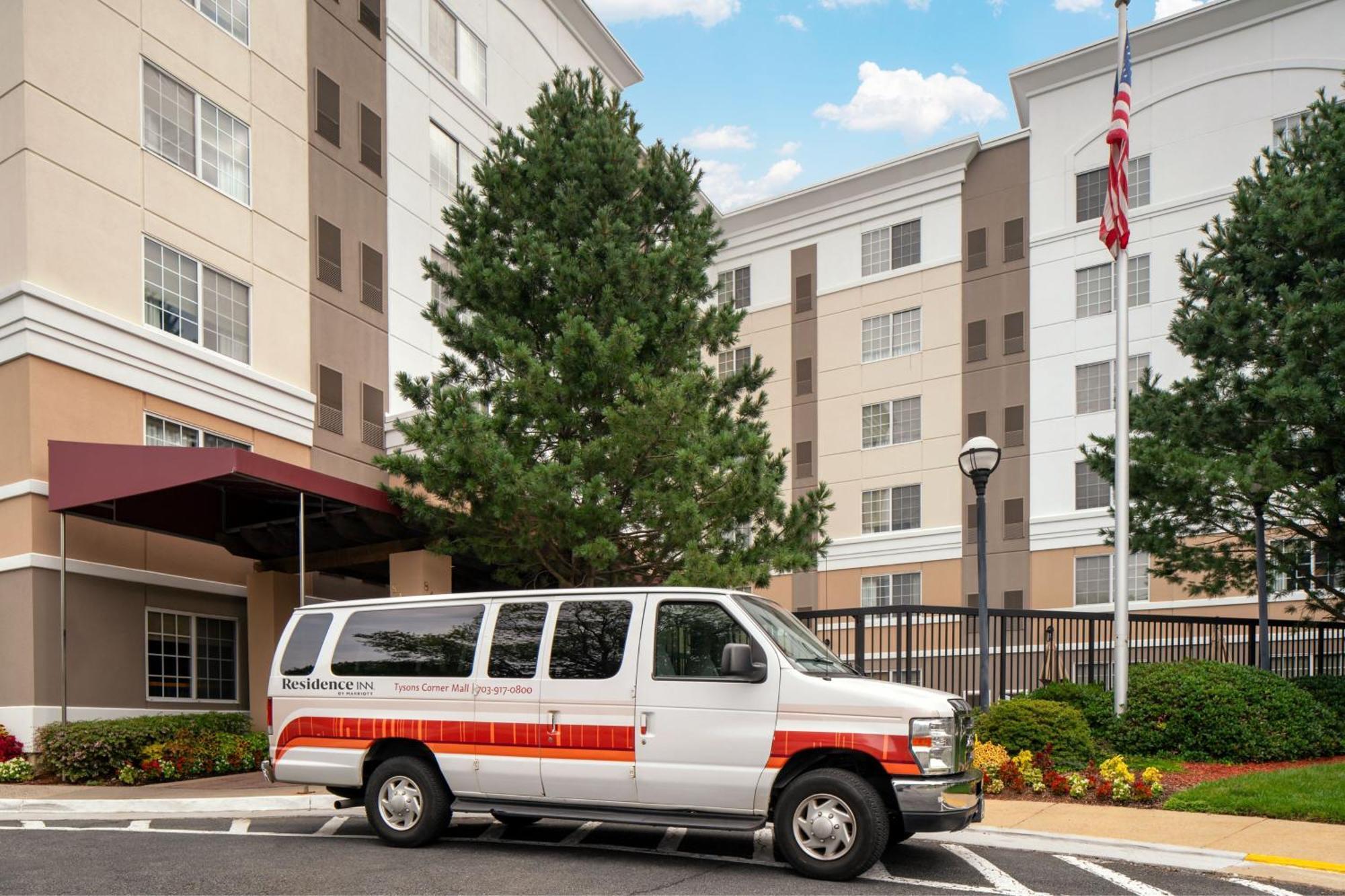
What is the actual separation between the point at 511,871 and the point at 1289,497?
13728 millimetres

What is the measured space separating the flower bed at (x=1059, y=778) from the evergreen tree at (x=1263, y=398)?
6.10 metres

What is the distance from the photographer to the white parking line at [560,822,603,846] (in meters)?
10.8

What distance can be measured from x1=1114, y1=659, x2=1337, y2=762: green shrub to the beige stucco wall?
16.3 m

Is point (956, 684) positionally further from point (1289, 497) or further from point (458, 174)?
point (458, 174)

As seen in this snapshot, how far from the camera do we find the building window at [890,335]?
3953 cm

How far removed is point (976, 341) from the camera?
38.0 metres

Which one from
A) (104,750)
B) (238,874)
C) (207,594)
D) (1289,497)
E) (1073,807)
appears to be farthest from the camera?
(207,594)

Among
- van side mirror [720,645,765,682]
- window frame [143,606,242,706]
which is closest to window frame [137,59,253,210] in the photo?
window frame [143,606,242,706]

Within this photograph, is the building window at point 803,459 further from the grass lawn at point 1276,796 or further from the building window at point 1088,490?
the grass lawn at point 1276,796

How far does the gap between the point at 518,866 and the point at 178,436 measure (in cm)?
1376

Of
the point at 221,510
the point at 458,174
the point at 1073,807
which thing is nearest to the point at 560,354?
the point at 221,510

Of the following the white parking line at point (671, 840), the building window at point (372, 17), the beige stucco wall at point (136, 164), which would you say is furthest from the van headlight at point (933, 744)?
the building window at point (372, 17)

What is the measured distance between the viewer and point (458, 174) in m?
29.2

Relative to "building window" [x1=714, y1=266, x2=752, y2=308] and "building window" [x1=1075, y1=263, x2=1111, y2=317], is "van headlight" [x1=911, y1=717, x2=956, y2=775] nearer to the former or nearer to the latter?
"building window" [x1=1075, y1=263, x2=1111, y2=317]
